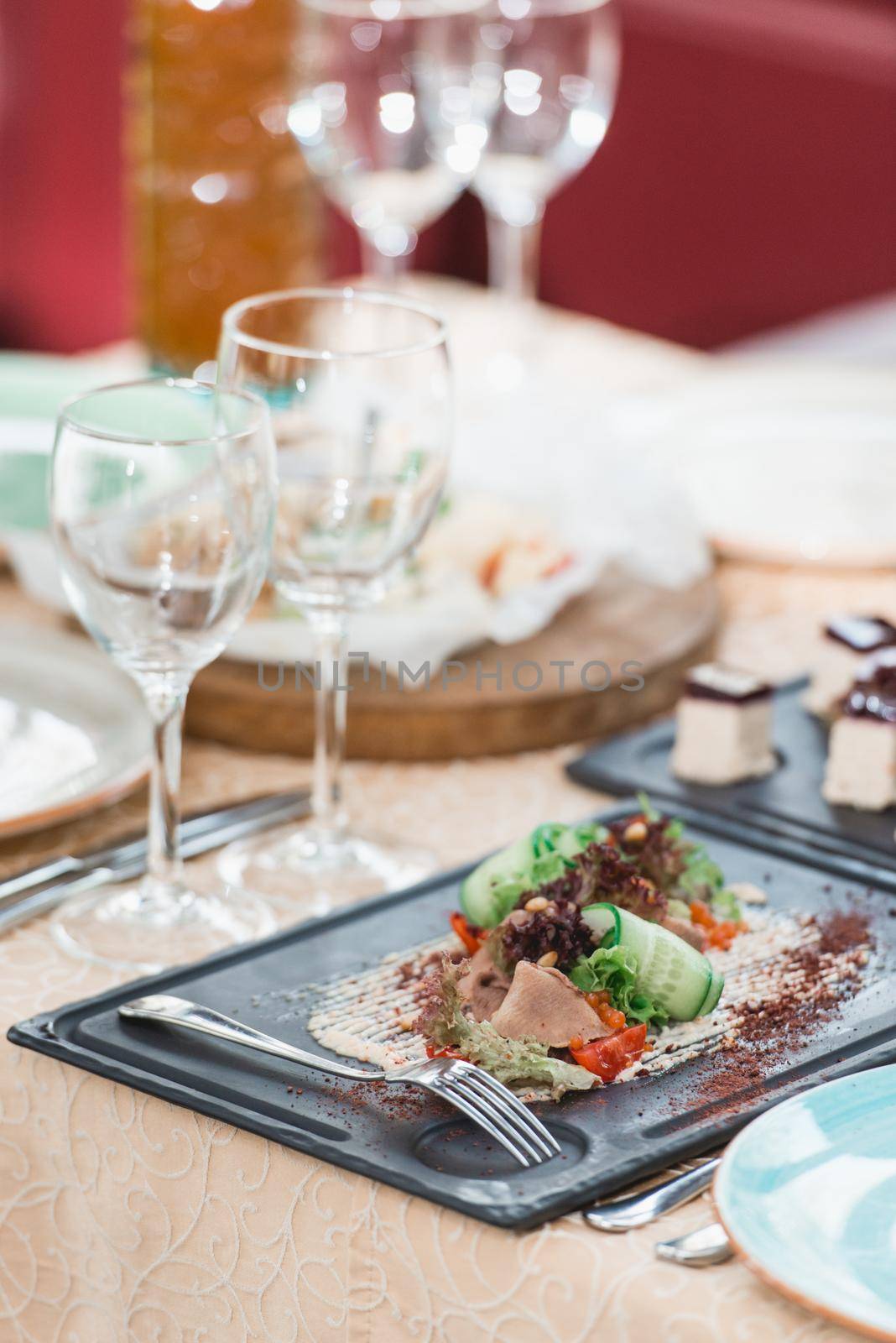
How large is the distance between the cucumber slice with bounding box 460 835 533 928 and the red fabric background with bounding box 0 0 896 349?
9.21 ft

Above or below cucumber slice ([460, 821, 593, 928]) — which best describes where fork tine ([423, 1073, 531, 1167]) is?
below

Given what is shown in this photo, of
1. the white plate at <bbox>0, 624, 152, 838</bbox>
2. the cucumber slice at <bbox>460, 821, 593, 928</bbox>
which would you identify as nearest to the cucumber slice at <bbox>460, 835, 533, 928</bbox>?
the cucumber slice at <bbox>460, 821, 593, 928</bbox>

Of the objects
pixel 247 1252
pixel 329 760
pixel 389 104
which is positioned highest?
pixel 389 104

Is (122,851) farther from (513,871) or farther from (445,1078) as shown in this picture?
(445,1078)

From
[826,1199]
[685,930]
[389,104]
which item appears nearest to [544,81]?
[389,104]

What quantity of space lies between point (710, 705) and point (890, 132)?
252 centimetres

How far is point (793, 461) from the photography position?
1.88m

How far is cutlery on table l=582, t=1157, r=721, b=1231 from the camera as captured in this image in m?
0.79

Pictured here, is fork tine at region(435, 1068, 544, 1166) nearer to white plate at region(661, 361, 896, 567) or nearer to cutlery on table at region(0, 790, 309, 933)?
cutlery on table at region(0, 790, 309, 933)

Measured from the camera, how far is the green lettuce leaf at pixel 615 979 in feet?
3.00

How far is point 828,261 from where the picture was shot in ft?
12.0

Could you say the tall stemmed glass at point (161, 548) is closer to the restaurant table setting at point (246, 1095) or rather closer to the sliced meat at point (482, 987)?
the restaurant table setting at point (246, 1095)

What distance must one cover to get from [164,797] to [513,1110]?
1.15 ft

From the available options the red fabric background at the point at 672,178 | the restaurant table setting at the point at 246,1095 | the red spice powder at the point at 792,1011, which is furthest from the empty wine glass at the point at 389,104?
the red fabric background at the point at 672,178
